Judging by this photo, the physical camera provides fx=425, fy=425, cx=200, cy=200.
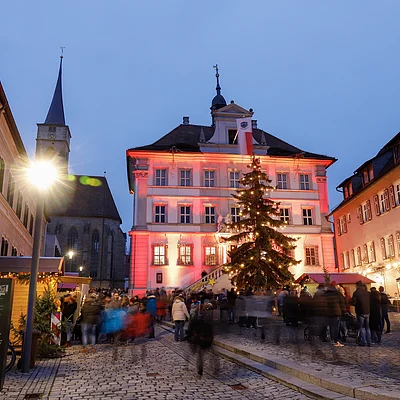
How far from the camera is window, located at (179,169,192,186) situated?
1540 inches

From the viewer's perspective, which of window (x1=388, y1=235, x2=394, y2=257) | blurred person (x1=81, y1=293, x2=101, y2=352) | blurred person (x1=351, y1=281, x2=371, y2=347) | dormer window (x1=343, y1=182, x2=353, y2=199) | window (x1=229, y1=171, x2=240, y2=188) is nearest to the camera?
blurred person (x1=351, y1=281, x2=371, y2=347)

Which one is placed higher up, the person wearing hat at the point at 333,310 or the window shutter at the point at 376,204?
the window shutter at the point at 376,204

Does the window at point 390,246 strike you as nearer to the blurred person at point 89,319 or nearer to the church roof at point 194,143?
the church roof at point 194,143

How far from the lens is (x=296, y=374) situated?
840 cm

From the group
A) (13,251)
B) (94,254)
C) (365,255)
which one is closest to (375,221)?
(365,255)

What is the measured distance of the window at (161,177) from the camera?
127 feet

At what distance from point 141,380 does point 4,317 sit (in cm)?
300

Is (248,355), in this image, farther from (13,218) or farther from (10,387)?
(13,218)

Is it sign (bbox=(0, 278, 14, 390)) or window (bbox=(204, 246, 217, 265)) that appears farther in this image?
window (bbox=(204, 246, 217, 265))

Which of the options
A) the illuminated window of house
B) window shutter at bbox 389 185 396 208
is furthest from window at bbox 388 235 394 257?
the illuminated window of house

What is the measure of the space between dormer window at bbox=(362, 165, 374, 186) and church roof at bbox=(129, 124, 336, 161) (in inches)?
316

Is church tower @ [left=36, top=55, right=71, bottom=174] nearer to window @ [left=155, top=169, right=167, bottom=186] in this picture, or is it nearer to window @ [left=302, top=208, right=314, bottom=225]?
window @ [left=155, top=169, right=167, bottom=186]

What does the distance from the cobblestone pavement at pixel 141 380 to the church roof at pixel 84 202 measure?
62744mm

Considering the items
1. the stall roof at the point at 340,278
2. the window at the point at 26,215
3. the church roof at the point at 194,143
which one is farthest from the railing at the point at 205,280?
the window at the point at 26,215
